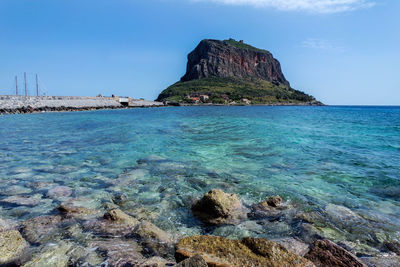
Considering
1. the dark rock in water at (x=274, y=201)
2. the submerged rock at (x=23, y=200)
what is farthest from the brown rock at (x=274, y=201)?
the submerged rock at (x=23, y=200)

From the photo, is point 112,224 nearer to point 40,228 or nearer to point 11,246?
point 40,228

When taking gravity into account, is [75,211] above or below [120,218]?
below

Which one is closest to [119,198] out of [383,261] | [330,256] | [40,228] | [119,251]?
[40,228]

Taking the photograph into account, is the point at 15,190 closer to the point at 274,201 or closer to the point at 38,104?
the point at 274,201

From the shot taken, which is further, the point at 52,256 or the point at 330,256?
the point at 52,256

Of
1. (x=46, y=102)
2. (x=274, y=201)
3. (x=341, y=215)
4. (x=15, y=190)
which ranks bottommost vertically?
(x=15, y=190)

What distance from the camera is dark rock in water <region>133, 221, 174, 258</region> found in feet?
14.5

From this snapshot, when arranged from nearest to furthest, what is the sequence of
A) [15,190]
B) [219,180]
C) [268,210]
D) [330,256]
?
[330,256] → [268,210] → [15,190] → [219,180]

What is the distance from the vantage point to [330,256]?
13.0 feet

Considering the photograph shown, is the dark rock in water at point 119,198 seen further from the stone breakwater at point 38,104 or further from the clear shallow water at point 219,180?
the stone breakwater at point 38,104

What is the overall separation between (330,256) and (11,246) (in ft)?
17.7

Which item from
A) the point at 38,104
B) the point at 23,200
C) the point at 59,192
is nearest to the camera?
the point at 23,200

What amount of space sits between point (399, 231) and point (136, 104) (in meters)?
107

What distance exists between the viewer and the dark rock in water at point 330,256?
3844 millimetres
